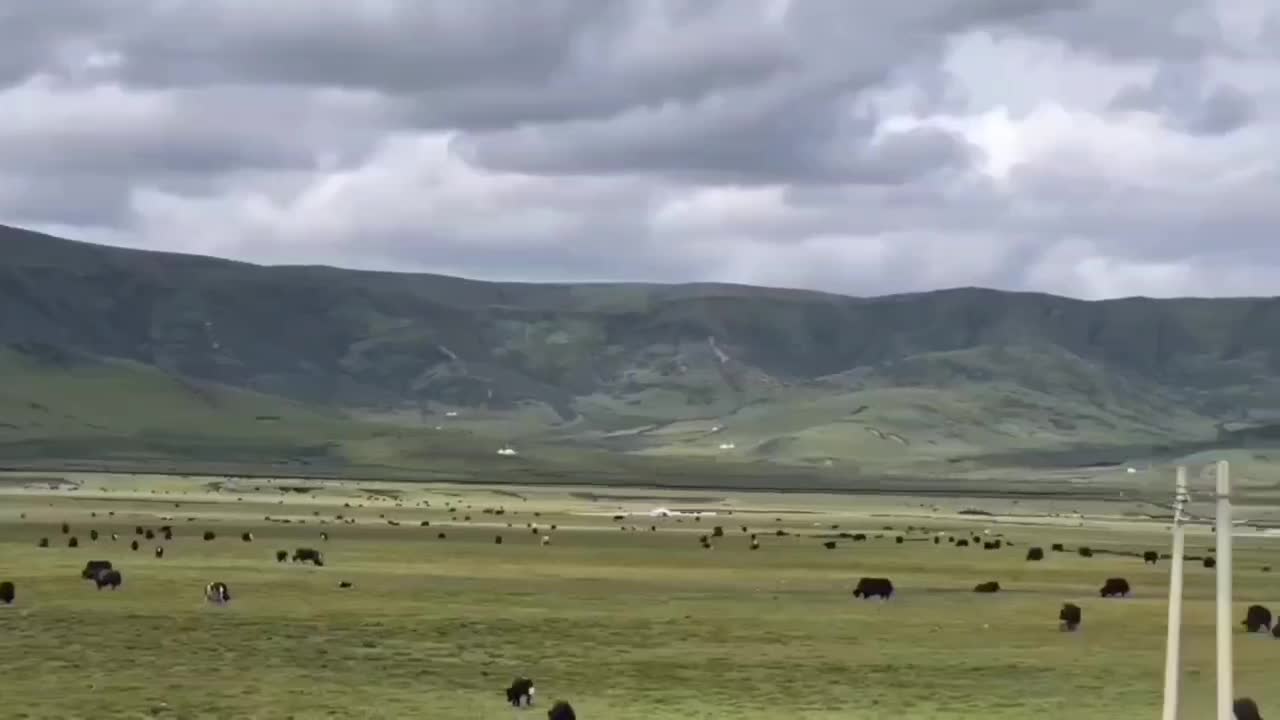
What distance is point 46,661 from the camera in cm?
3055

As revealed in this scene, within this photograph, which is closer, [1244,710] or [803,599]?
[1244,710]

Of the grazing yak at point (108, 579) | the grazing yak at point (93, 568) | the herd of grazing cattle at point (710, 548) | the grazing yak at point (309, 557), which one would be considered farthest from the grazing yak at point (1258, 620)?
the grazing yak at point (309, 557)

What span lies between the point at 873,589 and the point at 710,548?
79.2 ft

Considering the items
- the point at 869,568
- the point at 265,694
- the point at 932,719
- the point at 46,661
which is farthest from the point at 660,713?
the point at 869,568

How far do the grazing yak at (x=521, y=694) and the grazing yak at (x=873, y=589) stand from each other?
70.0 ft

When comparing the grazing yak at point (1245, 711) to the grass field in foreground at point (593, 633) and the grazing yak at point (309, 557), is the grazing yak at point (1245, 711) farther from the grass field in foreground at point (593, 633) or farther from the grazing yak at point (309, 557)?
the grazing yak at point (309, 557)

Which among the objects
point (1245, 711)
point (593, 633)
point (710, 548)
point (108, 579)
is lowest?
point (1245, 711)

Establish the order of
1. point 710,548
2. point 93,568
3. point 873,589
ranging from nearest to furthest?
point 93,568 → point 873,589 → point 710,548

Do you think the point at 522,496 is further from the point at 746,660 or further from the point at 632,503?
the point at 746,660

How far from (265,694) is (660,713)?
5.27m

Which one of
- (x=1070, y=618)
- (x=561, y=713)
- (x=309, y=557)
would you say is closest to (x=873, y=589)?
(x=1070, y=618)

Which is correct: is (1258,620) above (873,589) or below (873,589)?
below

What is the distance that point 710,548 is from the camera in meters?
71.3

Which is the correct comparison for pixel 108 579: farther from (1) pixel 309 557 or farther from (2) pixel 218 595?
(1) pixel 309 557
